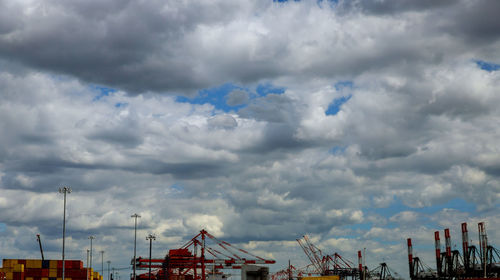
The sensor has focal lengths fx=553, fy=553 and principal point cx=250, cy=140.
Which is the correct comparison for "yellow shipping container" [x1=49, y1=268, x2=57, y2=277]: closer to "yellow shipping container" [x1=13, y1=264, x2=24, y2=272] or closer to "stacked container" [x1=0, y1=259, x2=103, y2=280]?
"stacked container" [x1=0, y1=259, x2=103, y2=280]

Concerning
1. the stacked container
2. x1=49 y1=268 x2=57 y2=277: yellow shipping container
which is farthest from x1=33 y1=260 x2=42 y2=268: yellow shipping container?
x1=49 y1=268 x2=57 y2=277: yellow shipping container

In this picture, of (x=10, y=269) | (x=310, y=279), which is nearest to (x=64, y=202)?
(x=10, y=269)

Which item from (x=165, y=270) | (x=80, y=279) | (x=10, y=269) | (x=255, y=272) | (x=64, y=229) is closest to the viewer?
(x=255, y=272)

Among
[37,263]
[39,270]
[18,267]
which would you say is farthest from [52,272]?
[18,267]

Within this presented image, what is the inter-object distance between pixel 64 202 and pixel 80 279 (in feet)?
250

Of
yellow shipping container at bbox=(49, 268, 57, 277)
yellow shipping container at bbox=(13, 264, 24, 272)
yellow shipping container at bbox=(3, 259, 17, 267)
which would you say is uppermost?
yellow shipping container at bbox=(3, 259, 17, 267)

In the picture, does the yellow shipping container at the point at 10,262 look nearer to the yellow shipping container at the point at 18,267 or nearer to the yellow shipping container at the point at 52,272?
the yellow shipping container at the point at 18,267

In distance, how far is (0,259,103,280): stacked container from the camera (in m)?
151

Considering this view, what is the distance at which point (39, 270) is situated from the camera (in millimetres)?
158250

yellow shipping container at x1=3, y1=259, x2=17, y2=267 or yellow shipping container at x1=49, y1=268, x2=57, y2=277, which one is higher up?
yellow shipping container at x1=3, y1=259, x2=17, y2=267

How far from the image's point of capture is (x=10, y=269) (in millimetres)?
151375

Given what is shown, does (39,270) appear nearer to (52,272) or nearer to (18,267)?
(52,272)

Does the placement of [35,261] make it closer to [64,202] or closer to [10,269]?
[10,269]

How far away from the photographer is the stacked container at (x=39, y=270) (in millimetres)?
151000
